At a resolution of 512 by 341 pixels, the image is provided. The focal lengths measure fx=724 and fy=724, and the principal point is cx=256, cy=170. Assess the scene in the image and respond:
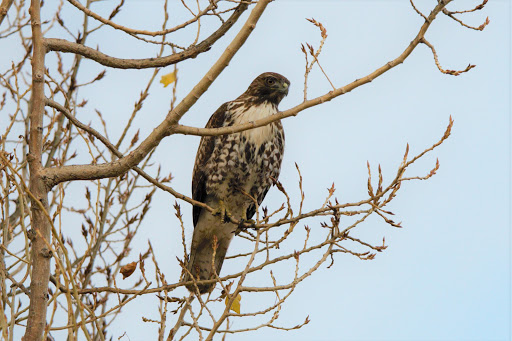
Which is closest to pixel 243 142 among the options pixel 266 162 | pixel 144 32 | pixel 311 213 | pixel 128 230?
pixel 266 162

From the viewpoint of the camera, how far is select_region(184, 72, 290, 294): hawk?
625 centimetres

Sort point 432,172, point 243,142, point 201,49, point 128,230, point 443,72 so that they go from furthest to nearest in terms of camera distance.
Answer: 1. point 128,230
2. point 243,142
3. point 432,172
4. point 201,49
5. point 443,72

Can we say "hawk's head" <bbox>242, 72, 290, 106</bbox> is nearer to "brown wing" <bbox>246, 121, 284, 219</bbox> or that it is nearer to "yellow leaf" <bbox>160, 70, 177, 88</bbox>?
"brown wing" <bbox>246, 121, 284, 219</bbox>

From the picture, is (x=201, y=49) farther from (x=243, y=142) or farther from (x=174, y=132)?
(x=243, y=142)

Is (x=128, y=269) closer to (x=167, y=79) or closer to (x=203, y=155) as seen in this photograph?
(x=167, y=79)

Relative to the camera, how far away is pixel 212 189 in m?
6.41

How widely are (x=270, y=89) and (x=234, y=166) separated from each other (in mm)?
836

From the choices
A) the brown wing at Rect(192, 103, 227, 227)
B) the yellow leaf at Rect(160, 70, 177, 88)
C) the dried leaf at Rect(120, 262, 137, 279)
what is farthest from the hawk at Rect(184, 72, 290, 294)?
the dried leaf at Rect(120, 262, 137, 279)

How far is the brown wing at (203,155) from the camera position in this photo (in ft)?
21.2

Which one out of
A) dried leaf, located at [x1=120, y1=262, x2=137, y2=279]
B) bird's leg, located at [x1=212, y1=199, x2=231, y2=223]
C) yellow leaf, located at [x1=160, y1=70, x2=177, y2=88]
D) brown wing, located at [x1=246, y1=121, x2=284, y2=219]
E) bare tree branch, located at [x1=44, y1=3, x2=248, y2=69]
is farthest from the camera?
brown wing, located at [x1=246, y1=121, x2=284, y2=219]

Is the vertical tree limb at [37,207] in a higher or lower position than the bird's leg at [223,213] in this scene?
lower

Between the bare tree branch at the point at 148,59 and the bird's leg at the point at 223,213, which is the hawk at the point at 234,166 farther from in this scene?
the bare tree branch at the point at 148,59

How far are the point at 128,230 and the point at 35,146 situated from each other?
306 centimetres

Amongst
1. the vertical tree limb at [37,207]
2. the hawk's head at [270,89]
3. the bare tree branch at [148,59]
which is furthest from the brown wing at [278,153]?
the vertical tree limb at [37,207]
